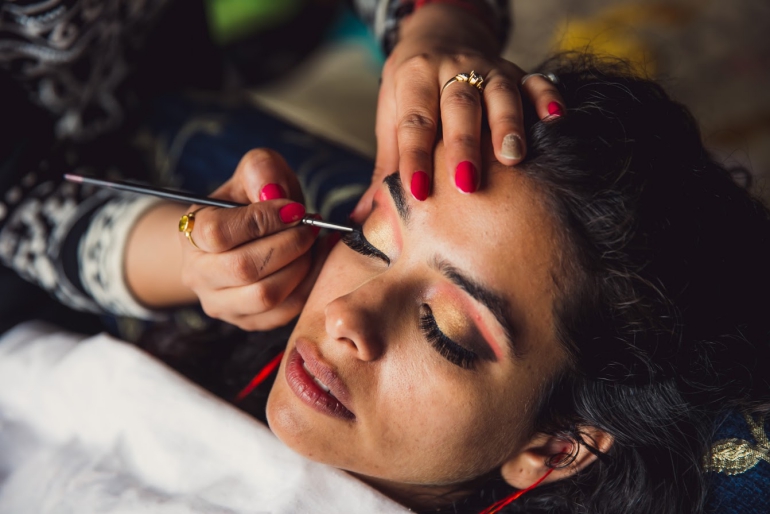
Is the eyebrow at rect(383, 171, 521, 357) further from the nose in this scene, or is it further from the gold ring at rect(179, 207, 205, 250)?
the gold ring at rect(179, 207, 205, 250)

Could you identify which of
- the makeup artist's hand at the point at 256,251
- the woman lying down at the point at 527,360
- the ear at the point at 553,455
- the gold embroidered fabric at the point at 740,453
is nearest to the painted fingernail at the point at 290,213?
the makeup artist's hand at the point at 256,251

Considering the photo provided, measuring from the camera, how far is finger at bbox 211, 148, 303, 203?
107 centimetres

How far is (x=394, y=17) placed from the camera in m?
1.48

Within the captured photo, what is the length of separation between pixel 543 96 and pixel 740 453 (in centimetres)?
71

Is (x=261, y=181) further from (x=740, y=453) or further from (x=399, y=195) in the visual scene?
(x=740, y=453)

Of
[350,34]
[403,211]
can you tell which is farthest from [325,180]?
[350,34]

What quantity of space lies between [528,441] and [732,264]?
1.41ft

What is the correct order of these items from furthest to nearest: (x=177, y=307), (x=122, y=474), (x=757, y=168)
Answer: (x=757, y=168), (x=177, y=307), (x=122, y=474)

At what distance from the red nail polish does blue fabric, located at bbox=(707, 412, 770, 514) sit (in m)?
0.63

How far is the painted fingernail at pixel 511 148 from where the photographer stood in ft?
2.97

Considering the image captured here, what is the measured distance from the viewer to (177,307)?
1.42 meters

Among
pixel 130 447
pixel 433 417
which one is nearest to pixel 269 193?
pixel 433 417

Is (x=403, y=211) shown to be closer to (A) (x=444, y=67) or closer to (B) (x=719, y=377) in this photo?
(A) (x=444, y=67)

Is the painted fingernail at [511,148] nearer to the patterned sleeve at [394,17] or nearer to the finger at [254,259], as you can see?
the finger at [254,259]
